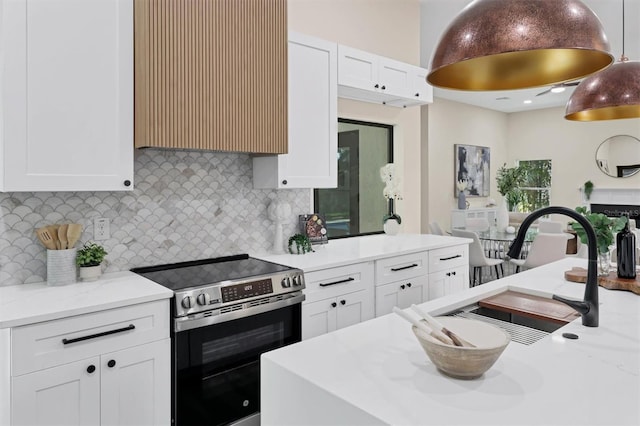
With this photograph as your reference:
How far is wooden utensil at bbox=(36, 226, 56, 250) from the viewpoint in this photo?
2115 mm

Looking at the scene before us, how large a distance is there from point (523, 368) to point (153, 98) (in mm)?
2017

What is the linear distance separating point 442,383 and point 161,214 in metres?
2.03

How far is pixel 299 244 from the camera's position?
3062 millimetres

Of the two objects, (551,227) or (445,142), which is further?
(445,142)

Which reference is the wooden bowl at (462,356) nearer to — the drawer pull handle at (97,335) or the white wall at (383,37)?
the drawer pull handle at (97,335)

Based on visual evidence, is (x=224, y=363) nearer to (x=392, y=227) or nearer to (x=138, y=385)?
(x=138, y=385)

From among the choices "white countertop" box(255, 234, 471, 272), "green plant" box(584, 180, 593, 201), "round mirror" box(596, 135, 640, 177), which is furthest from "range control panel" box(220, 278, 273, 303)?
"round mirror" box(596, 135, 640, 177)

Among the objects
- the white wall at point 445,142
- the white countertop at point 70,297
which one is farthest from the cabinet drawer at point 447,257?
the white wall at point 445,142

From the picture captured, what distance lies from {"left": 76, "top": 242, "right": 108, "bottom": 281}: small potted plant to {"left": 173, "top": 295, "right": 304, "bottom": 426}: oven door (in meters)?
0.58

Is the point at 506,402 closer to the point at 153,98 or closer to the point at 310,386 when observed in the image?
the point at 310,386

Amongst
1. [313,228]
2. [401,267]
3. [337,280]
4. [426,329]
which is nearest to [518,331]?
[426,329]

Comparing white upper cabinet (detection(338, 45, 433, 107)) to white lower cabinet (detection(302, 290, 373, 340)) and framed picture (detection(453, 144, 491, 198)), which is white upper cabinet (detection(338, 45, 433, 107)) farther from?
framed picture (detection(453, 144, 491, 198))

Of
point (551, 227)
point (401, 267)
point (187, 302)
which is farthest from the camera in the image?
point (551, 227)

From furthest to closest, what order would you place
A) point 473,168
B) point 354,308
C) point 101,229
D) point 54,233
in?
point 473,168 < point 354,308 < point 101,229 < point 54,233
